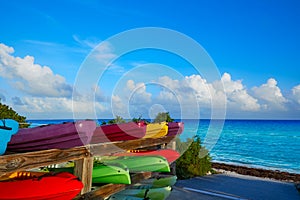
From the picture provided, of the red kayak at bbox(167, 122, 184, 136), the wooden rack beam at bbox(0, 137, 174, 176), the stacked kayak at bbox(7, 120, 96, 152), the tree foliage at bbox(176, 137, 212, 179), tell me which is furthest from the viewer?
the tree foliage at bbox(176, 137, 212, 179)

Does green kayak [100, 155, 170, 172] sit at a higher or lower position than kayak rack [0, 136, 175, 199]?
lower

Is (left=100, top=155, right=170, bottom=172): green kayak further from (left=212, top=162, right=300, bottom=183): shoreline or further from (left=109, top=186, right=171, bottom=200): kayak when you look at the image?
(left=212, top=162, right=300, bottom=183): shoreline

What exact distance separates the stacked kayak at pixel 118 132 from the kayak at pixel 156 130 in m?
0.23

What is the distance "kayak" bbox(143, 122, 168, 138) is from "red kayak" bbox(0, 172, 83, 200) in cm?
182

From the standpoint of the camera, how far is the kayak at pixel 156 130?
447 centimetres

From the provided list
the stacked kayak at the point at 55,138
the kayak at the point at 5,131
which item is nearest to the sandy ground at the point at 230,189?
the stacked kayak at the point at 55,138

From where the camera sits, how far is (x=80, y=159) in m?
2.95

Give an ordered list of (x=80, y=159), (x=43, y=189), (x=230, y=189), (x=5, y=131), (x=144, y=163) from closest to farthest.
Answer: (x=5, y=131) < (x=43, y=189) < (x=80, y=159) < (x=144, y=163) < (x=230, y=189)

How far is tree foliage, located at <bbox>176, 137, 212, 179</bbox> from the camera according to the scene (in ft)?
26.0

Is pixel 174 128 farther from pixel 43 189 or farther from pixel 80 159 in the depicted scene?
pixel 43 189

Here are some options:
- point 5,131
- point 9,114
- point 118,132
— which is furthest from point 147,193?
point 9,114

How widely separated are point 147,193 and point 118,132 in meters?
1.25

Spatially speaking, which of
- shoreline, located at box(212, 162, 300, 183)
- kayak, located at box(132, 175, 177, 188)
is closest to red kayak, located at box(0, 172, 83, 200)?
kayak, located at box(132, 175, 177, 188)

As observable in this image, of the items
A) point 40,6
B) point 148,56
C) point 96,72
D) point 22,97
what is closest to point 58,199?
point 96,72
